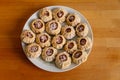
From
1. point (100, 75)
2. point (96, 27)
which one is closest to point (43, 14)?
point (96, 27)
